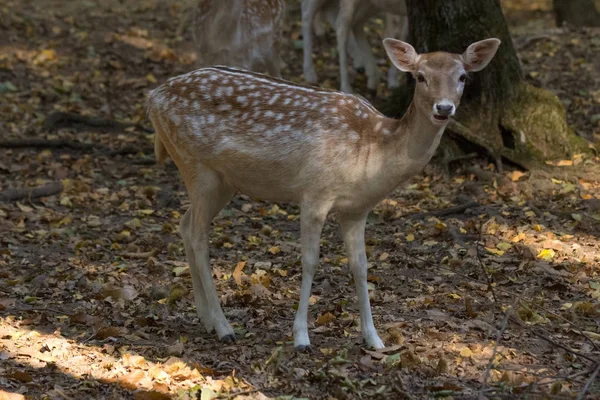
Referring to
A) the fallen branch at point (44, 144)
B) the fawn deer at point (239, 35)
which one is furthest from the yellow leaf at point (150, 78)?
the fallen branch at point (44, 144)

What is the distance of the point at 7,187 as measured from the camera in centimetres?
998

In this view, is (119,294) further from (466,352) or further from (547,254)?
(547,254)

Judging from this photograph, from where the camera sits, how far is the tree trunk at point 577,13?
601 inches

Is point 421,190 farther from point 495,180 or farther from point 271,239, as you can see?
point 271,239

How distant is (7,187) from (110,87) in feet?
11.4

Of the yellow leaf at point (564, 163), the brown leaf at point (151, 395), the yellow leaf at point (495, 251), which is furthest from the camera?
the yellow leaf at point (564, 163)

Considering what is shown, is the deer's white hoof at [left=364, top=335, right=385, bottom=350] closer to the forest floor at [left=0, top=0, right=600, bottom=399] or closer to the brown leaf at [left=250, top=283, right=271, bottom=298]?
the forest floor at [left=0, top=0, right=600, bottom=399]

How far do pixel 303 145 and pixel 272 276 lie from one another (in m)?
1.92

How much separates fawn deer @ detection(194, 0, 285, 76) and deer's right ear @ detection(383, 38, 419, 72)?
5.67m

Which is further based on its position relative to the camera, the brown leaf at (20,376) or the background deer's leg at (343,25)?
the background deer's leg at (343,25)

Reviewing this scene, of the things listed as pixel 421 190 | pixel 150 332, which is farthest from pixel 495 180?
pixel 150 332

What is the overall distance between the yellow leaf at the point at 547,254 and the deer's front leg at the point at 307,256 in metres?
2.46

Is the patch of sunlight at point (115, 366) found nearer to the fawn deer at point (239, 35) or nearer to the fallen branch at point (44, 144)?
the fallen branch at point (44, 144)

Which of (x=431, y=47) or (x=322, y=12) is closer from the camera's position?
(x=431, y=47)
